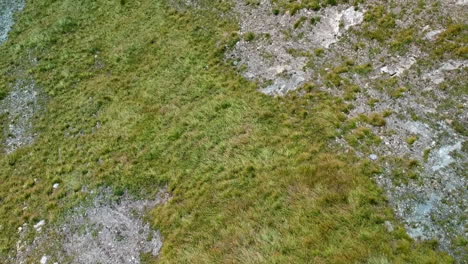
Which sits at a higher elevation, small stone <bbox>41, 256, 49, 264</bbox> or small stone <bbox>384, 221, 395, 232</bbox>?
small stone <bbox>41, 256, 49, 264</bbox>

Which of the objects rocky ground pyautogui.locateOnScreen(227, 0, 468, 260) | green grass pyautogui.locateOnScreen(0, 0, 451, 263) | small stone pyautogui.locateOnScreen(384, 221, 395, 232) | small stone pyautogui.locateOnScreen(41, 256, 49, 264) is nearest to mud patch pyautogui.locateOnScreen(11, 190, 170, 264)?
small stone pyautogui.locateOnScreen(41, 256, 49, 264)

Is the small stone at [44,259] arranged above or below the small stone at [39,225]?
below

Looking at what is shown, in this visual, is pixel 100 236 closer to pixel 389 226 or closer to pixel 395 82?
pixel 389 226

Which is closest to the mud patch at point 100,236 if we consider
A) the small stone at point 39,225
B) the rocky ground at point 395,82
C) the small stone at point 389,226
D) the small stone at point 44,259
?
the small stone at point 44,259

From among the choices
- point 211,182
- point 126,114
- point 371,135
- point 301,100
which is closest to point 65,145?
point 126,114

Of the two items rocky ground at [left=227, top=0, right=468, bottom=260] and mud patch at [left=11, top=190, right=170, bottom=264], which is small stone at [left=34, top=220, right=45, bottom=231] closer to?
mud patch at [left=11, top=190, right=170, bottom=264]

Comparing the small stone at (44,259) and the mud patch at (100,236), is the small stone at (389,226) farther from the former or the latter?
the small stone at (44,259)
